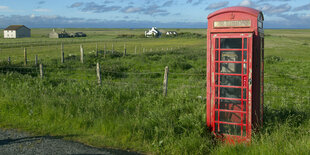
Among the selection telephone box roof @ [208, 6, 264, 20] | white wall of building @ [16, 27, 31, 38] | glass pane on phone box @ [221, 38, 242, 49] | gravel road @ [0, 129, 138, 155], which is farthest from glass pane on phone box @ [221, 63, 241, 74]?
white wall of building @ [16, 27, 31, 38]

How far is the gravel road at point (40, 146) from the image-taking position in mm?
5745

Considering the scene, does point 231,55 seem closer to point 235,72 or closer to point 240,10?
point 235,72

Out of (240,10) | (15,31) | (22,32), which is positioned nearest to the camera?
(240,10)

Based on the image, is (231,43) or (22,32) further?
(22,32)

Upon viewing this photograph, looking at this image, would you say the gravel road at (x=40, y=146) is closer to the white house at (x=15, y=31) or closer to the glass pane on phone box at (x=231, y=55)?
the glass pane on phone box at (x=231, y=55)

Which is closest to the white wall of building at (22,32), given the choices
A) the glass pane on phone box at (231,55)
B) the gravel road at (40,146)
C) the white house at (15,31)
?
the white house at (15,31)

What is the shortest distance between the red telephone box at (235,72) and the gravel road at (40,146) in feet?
6.28

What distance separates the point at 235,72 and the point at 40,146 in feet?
13.4

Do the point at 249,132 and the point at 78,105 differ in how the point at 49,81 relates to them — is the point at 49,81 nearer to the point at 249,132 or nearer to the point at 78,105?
the point at 78,105

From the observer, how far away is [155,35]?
116500 mm

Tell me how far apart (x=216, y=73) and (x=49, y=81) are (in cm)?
901

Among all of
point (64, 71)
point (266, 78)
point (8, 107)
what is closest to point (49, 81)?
point (8, 107)

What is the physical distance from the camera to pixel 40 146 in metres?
6.02

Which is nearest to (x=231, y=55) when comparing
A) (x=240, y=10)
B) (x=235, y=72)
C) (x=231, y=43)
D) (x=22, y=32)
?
(x=231, y=43)
